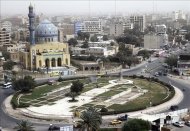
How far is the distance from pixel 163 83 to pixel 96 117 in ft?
54.4

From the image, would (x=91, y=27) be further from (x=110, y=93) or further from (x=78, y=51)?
(x=110, y=93)

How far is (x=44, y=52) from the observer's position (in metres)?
43.4

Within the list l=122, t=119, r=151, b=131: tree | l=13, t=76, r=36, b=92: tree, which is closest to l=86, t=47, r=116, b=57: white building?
l=13, t=76, r=36, b=92: tree

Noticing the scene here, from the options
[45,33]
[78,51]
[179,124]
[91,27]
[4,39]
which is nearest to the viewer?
[179,124]

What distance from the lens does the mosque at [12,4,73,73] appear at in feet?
141

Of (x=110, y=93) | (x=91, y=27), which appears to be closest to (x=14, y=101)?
(x=110, y=93)

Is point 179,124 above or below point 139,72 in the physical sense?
above

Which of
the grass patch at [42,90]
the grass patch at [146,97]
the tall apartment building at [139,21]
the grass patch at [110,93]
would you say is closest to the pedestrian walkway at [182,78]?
the grass patch at [146,97]

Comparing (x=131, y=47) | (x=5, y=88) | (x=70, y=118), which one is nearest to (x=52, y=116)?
(x=70, y=118)

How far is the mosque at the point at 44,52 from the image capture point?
43094mm

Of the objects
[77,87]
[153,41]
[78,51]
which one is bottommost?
[77,87]

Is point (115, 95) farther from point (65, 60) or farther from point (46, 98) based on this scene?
point (65, 60)

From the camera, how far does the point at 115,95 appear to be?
3134 cm

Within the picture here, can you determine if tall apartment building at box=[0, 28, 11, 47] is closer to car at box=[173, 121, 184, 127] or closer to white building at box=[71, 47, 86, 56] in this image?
white building at box=[71, 47, 86, 56]
